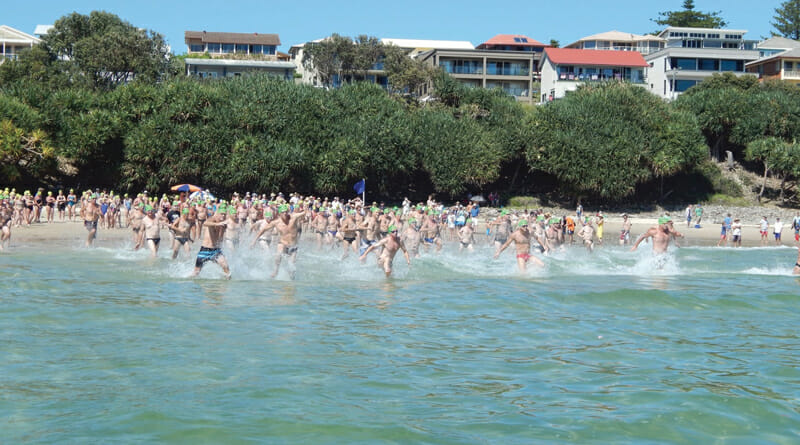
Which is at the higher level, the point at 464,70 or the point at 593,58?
the point at 593,58

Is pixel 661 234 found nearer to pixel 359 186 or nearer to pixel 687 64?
pixel 359 186

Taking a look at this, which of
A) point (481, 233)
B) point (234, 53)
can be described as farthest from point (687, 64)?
point (234, 53)

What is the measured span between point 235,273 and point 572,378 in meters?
9.00

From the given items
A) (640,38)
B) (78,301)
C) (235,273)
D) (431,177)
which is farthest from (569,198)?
(640,38)

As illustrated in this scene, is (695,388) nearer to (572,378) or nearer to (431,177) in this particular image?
(572,378)

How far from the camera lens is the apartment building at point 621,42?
266 feet

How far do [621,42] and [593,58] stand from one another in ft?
58.3

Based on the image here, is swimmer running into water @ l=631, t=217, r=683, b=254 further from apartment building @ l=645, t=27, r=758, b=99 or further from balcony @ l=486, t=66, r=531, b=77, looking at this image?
apartment building @ l=645, t=27, r=758, b=99

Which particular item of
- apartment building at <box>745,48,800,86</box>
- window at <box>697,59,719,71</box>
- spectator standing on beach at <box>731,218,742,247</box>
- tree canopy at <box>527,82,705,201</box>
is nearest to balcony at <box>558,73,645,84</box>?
window at <box>697,59,719,71</box>

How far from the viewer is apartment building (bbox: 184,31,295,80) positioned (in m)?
70.8

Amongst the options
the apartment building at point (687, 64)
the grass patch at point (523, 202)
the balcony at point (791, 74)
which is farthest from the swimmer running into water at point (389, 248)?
the balcony at point (791, 74)

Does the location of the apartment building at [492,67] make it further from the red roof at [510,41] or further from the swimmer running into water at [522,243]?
the swimmer running into water at [522,243]

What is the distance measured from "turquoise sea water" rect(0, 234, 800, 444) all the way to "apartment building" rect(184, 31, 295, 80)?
56872mm

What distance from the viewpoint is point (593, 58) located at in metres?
65.8
